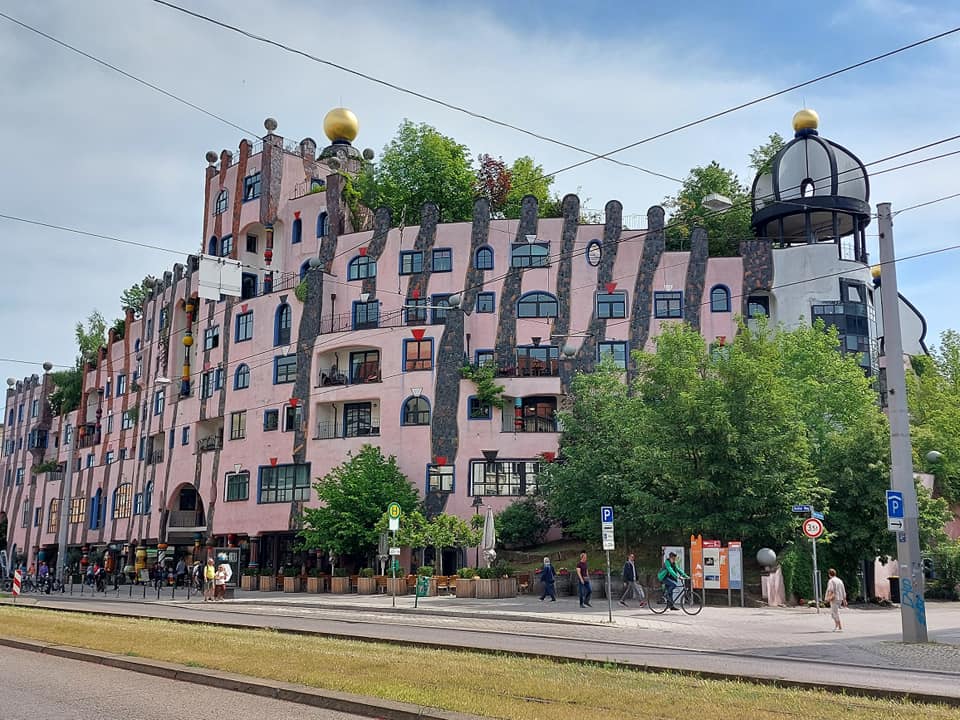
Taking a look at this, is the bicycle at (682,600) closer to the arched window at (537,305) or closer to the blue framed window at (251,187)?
the arched window at (537,305)

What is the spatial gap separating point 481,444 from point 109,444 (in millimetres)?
35182

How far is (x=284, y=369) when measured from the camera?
51.5 metres

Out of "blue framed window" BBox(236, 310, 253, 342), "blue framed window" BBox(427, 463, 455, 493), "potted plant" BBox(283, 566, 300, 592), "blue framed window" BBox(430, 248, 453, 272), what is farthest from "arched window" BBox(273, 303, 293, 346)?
"potted plant" BBox(283, 566, 300, 592)

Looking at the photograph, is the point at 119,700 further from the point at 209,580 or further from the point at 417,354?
the point at 417,354

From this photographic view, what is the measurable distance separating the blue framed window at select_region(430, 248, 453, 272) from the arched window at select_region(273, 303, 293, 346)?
324 inches

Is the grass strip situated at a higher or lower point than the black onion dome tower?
lower

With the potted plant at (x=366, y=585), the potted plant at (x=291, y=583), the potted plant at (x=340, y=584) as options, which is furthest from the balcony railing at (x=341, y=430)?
the potted plant at (x=366, y=585)

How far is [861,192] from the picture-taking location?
49.6 m

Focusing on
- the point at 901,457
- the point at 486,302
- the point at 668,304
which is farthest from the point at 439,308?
the point at 901,457

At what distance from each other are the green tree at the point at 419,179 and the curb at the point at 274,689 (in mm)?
41477

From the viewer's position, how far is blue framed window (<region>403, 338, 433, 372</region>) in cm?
4706

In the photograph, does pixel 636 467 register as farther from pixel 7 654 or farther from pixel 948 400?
pixel 7 654

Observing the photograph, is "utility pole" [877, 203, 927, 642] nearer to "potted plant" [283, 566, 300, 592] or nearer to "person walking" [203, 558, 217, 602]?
"person walking" [203, 558, 217, 602]

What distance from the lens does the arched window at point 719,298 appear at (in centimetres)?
4838
